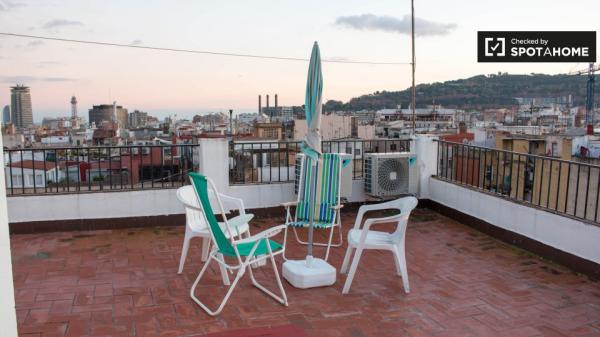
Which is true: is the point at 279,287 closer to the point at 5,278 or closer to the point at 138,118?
the point at 5,278

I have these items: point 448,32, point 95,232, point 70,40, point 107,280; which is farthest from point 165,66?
point 107,280

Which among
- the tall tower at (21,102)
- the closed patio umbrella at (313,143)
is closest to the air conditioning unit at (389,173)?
the closed patio umbrella at (313,143)

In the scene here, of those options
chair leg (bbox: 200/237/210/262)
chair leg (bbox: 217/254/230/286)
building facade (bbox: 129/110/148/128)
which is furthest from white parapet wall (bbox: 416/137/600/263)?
building facade (bbox: 129/110/148/128)

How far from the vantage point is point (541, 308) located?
3420 mm

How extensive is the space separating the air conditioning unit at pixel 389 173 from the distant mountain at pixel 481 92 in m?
18.9

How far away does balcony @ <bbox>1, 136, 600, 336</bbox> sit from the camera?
10.3 feet

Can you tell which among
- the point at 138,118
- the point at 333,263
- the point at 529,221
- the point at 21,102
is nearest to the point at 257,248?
the point at 333,263

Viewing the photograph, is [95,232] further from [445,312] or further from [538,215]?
[538,215]

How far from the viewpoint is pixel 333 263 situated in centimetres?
444

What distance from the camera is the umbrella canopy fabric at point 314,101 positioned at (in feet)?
12.2

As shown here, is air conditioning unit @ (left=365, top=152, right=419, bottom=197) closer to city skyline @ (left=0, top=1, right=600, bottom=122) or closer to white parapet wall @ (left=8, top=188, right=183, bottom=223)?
city skyline @ (left=0, top=1, right=600, bottom=122)

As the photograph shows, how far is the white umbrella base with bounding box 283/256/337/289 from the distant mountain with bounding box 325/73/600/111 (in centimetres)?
2142

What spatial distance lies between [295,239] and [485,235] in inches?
83.8

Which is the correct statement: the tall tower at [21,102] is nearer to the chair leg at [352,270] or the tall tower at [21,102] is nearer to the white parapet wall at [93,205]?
the white parapet wall at [93,205]
